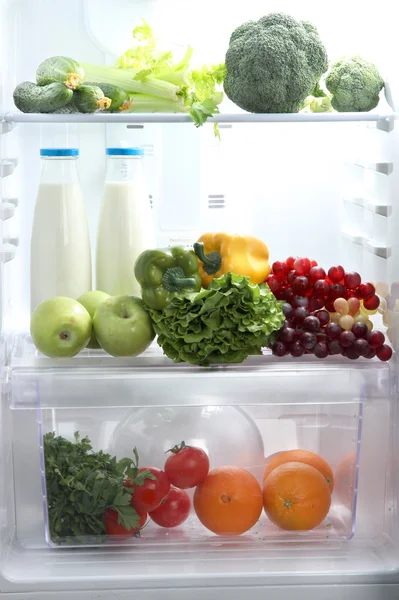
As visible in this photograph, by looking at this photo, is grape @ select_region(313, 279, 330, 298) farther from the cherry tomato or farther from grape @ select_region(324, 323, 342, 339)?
the cherry tomato

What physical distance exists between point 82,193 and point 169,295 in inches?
14.1

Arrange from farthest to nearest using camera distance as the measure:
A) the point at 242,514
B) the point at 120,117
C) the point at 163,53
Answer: the point at 163,53 → the point at 242,514 → the point at 120,117

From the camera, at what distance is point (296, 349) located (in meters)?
1.65

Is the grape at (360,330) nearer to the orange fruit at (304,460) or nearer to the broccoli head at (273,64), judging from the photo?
the orange fruit at (304,460)

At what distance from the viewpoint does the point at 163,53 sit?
1.76m

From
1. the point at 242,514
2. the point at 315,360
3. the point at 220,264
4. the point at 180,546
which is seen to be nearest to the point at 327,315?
the point at 315,360

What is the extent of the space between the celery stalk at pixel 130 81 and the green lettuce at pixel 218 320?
0.42 m

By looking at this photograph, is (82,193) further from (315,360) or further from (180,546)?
(180,546)

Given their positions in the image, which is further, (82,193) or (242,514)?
(82,193)

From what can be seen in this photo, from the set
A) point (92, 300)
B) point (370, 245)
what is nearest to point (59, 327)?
point (92, 300)

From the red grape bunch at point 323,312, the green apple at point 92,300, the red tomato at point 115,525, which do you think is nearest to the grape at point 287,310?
the red grape bunch at point 323,312

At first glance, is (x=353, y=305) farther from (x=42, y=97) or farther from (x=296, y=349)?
(x=42, y=97)

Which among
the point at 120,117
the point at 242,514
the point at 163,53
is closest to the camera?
the point at 120,117

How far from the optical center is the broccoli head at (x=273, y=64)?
1.63m
